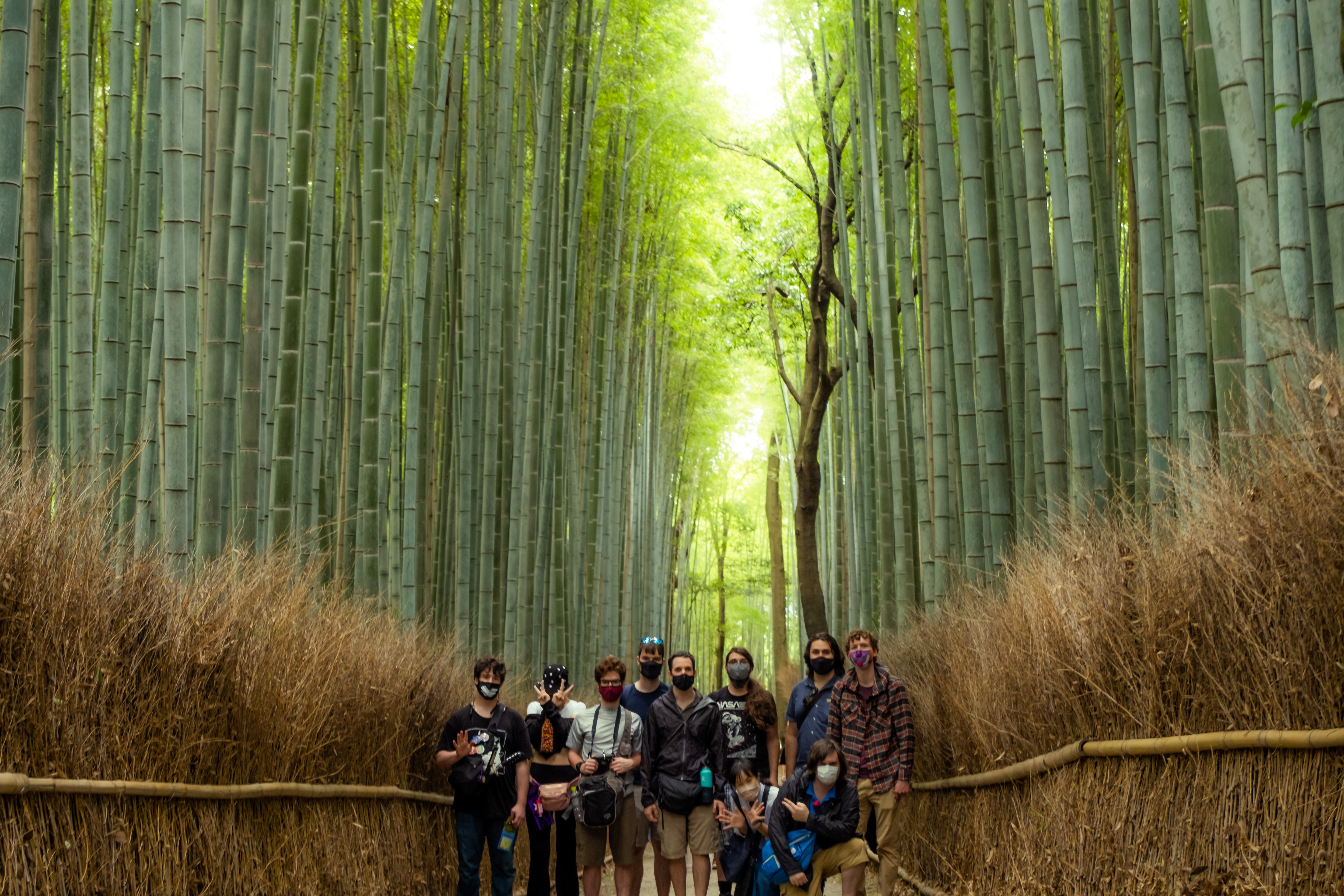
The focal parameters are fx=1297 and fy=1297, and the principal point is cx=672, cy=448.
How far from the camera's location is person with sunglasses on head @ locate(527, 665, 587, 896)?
18.2 feet

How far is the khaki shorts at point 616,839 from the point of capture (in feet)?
17.8

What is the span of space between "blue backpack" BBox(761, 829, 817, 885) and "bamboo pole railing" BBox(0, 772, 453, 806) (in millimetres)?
1469

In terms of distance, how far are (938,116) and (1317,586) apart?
4.41 meters

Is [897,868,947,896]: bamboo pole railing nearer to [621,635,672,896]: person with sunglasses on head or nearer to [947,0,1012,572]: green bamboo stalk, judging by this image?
[621,635,672,896]: person with sunglasses on head

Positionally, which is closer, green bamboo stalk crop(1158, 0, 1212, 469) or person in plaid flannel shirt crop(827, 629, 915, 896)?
green bamboo stalk crop(1158, 0, 1212, 469)

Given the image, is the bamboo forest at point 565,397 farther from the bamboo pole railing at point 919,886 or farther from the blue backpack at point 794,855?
the blue backpack at point 794,855

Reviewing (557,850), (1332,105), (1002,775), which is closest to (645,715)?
(557,850)

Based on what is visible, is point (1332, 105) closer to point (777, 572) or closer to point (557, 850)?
point (557, 850)

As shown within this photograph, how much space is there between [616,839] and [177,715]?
2.51 metres

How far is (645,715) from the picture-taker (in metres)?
5.66

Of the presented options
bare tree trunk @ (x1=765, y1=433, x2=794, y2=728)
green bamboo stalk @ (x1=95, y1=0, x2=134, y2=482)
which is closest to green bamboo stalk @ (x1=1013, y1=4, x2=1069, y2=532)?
green bamboo stalk @ (x1=95, y1=0, x2=134, y2=482)

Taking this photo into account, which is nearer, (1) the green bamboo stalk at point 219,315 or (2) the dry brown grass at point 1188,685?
(2) the dry brown grass at point 1188,685

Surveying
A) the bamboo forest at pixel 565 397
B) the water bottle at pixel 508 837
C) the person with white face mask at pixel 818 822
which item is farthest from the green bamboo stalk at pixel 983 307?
the water bottle at pixel 508 837

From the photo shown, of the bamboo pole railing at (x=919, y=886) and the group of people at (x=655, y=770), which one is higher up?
the group of people at (x=655, y=770)
